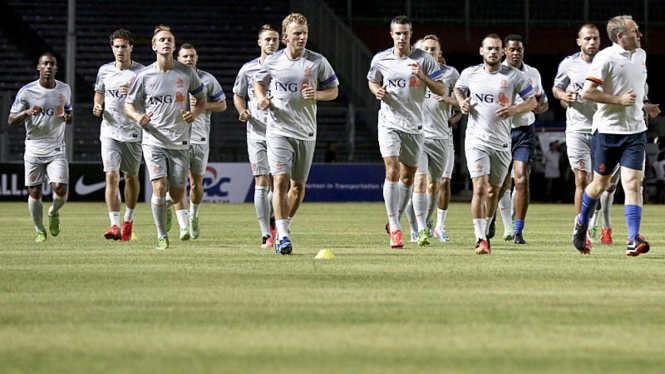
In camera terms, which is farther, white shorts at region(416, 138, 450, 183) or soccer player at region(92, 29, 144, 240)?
soccer player at region(92, 29, 144, 240)

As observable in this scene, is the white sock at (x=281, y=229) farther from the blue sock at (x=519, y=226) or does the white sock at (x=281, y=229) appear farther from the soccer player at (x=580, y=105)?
the soccer player at (x=580, y=105)

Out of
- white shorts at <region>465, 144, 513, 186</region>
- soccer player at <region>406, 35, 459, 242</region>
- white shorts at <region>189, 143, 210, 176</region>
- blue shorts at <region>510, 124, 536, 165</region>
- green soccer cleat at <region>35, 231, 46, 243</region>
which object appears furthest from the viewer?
white shorts at <region>189, 143, 210, 176</region>

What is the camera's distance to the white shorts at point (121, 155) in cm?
1584

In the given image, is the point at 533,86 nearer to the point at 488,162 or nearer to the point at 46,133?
the point at 488,162

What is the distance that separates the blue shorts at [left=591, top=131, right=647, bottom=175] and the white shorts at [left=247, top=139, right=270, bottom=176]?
413cm

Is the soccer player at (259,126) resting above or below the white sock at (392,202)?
above

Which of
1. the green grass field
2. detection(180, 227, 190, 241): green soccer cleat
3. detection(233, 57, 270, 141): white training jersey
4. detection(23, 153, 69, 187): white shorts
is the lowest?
the green grass field

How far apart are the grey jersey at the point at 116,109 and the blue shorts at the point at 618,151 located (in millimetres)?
6304

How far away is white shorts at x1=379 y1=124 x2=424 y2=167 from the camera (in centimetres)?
1388

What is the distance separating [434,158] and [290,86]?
11.4 feet

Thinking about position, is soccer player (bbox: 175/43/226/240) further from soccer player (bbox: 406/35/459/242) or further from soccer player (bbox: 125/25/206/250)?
soccer player (bbox: 406/35/459/242)

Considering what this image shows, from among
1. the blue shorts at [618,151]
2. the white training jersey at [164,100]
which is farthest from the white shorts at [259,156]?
the blue shorts at [618,151]

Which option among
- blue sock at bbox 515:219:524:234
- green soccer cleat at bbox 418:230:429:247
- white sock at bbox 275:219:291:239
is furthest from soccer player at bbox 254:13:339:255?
blue sock at bbox 515:219:524:234

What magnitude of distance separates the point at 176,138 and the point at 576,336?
25.7 feet
